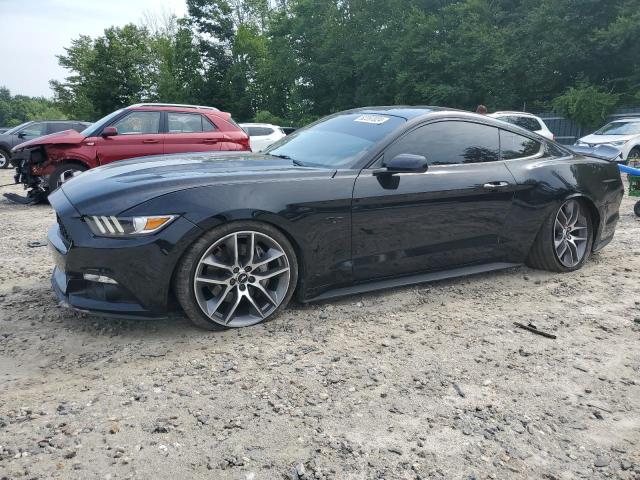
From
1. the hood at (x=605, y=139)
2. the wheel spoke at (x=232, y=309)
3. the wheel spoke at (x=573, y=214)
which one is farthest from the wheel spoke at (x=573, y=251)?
the hood at (x=605, y=139)

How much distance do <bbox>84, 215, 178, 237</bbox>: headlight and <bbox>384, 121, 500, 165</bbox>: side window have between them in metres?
1.64

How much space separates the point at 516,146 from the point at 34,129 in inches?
667

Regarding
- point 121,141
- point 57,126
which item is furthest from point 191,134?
point 57,126

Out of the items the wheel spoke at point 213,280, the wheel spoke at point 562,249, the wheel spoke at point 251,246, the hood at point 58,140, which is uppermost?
the hood at point 58,140

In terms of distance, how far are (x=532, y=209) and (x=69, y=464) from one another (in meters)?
3.72

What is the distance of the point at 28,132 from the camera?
17.0m

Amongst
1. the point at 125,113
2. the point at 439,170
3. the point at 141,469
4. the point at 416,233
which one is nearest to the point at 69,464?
the point at 141,469

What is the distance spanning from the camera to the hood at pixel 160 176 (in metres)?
3.00

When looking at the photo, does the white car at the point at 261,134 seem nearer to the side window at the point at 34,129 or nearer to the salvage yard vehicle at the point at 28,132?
the salvage yard vehicle at the point at 28,132

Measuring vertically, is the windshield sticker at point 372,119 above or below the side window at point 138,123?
below

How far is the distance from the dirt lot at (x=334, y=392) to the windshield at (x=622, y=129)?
12573 millimetres

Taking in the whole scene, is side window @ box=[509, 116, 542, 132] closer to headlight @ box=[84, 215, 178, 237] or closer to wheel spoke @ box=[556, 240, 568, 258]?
wheel spoke @ box=[556, 240, 568, 258]

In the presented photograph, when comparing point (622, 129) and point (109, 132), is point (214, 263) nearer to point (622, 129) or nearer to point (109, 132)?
point (109, 132)

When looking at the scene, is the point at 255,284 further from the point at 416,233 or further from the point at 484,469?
the point at 484,469
